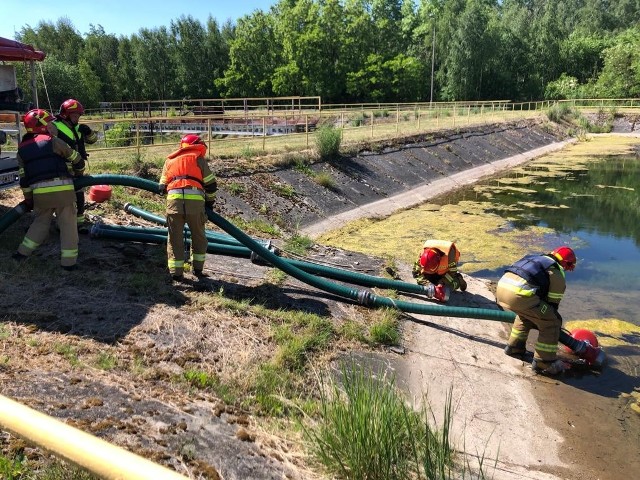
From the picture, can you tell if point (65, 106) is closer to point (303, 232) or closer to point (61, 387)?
point (61, 387)

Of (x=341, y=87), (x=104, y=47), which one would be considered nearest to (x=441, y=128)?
(x=341, y=87)

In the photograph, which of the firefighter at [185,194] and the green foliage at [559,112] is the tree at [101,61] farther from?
the firefighter at [185,194]

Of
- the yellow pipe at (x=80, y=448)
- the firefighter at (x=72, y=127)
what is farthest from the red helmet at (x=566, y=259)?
the firefighter at (x=72, y=127)

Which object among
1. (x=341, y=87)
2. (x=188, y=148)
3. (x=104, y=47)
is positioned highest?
(x=104, y=47)

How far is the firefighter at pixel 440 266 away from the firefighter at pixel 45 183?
4818 mm

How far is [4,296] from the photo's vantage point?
5375 mm

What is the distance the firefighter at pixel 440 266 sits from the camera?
25.3ft

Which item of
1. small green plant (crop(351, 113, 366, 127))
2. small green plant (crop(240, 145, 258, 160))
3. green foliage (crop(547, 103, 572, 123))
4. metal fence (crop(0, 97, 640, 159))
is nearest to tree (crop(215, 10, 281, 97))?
Answer: metal fence (crop(0, 97, 640, 159))

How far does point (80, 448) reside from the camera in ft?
4.49

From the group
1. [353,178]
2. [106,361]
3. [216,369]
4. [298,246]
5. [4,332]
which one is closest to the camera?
[106,361]

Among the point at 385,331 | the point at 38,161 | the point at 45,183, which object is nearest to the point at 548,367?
the point at 385,331

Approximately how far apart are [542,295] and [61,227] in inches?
226

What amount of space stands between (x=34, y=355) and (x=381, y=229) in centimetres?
1041

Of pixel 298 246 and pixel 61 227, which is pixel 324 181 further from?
pixel 61 227
